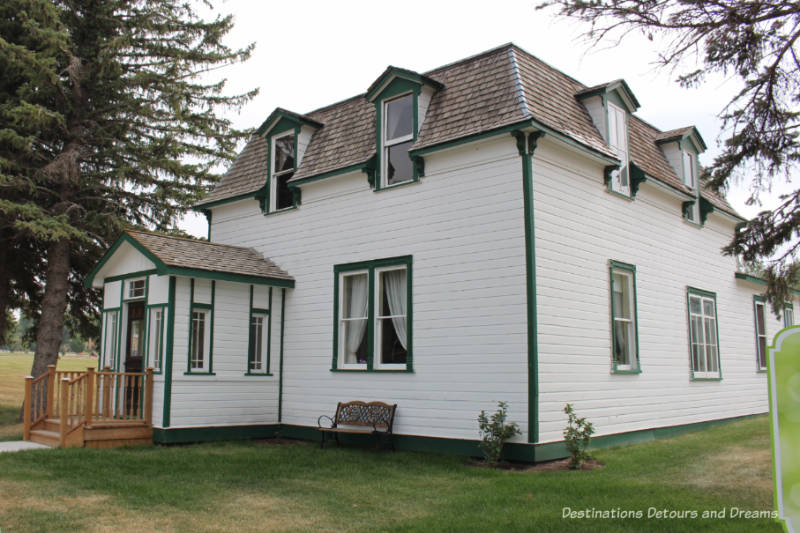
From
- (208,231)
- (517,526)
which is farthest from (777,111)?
(208,231)

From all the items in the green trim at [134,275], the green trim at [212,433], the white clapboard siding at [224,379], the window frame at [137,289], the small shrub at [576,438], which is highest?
the green trim at [134,275]

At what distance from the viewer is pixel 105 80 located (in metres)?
19.1

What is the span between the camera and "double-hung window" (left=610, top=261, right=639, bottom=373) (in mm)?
12552

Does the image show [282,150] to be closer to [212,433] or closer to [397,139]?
[397,139]

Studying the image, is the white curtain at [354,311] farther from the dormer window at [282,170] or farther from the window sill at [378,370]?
the dormer window at [282,170]

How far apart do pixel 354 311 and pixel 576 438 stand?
5121 millimetres

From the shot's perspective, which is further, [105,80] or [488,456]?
[105,80]

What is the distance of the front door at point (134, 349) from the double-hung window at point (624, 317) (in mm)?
9236

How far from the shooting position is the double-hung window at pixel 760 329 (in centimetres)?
1791

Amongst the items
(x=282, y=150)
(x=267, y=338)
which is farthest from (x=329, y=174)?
(x=267, y=338)

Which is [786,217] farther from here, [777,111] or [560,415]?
[560,415]

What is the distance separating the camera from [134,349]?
14125 millimetres

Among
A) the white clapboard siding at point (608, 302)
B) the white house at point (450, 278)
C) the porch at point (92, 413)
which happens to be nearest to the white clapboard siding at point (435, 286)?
the white house at point (450, 278)

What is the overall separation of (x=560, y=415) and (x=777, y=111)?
5356mm
